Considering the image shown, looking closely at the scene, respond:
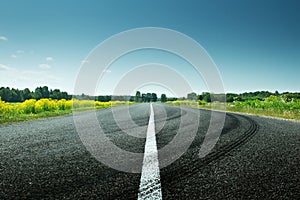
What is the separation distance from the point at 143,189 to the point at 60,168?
1377 mm

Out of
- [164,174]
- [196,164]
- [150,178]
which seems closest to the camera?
[150,178]

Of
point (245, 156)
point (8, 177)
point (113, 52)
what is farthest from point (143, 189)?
point (113, 52)

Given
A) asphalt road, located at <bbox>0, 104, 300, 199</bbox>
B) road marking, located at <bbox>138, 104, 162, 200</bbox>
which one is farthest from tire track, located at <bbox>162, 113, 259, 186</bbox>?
road marking, located at <bbox>138, 104, 162, 200</bbox>

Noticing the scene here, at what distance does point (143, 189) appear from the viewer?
7.89 feet

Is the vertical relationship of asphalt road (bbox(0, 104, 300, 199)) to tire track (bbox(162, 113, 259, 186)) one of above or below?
below

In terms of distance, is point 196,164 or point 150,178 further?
point 196,164

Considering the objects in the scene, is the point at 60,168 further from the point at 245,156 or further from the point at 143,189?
the point at 245,156

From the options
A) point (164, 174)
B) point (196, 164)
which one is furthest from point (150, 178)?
point (196, 164)

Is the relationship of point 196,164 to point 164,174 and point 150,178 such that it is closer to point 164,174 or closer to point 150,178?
point 164,174

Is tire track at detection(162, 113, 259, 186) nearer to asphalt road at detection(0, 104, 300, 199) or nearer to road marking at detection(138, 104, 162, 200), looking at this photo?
asphalt road at detection(0, 104, 300, 199)

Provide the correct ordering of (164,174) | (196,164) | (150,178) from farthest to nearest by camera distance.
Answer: (196,164) < (164,174) < (150,178)

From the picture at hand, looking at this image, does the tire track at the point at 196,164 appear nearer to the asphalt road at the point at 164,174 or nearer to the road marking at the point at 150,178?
the asphalt road at the point at 164,174

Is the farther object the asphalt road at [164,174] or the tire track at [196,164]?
the tire track at [196,164]

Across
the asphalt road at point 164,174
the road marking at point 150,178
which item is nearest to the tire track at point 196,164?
the asphalt road at point 164,174
